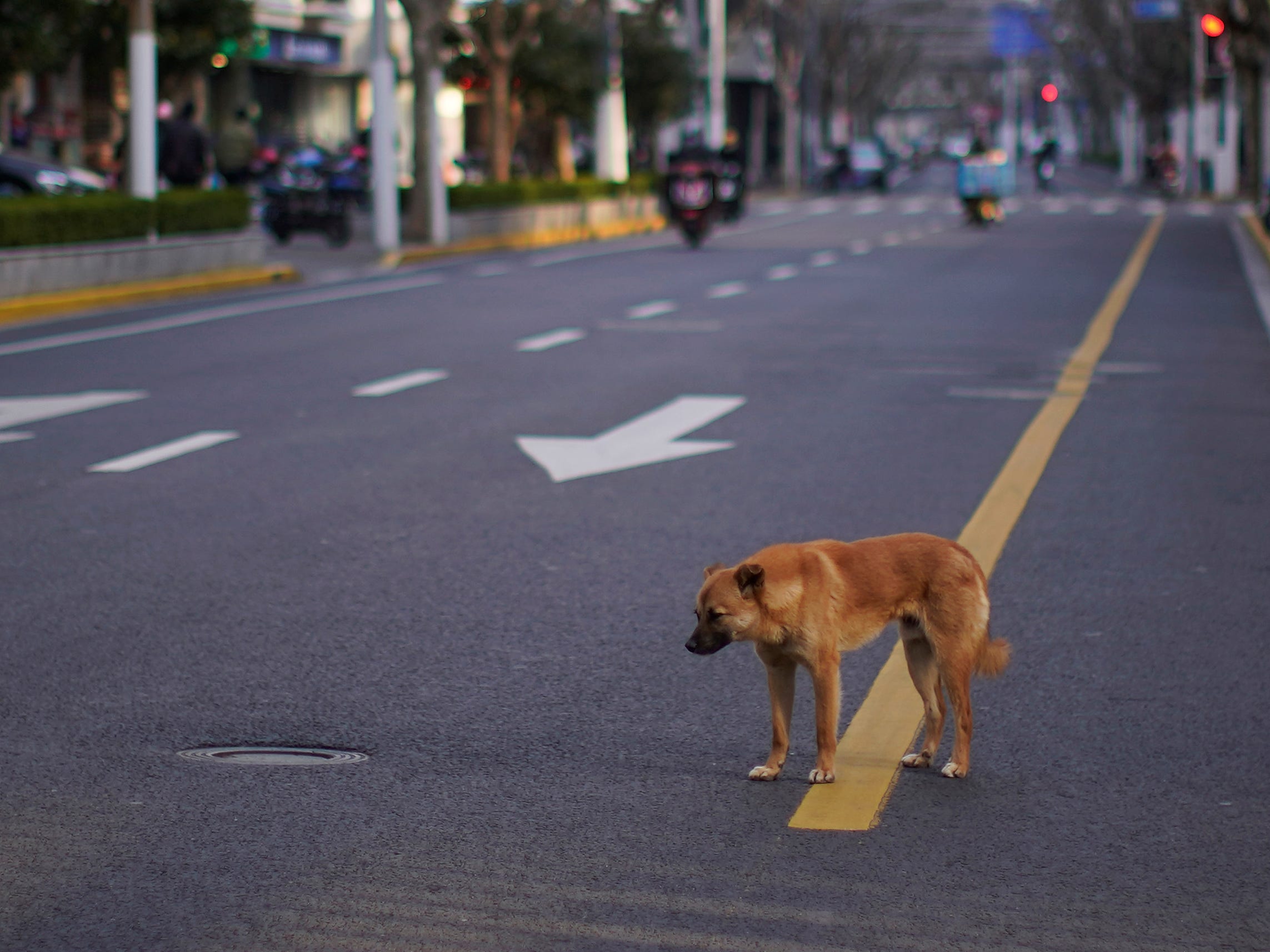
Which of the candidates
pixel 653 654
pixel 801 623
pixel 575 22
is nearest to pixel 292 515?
pixel 653 654

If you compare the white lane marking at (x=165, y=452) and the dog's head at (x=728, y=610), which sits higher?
the dog's head at (x=728, y=610)

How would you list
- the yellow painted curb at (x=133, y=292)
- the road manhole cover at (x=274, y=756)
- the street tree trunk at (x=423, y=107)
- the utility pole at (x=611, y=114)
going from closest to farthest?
the road manhole cover at (x=274, y=756) → the yellow painted curb at (x=133, y=292) → the street tree trunk at (x=423, y=107) → the utility pole at (x=611, y=114)

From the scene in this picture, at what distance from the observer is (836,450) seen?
10625 millimetres

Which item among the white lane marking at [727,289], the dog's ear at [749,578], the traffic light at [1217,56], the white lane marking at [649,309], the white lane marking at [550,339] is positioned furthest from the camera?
the traffic light at [1217,56]

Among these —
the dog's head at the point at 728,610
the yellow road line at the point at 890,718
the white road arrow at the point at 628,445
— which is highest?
the dog's head at the point at 728,610

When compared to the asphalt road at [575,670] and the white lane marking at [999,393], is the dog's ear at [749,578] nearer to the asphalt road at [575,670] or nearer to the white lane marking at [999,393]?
the asphalt road at [575,670]

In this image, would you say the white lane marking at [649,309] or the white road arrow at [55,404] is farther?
the white lane marking at [649,309]

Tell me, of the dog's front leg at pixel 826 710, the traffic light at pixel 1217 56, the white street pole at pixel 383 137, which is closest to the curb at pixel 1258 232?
the traffic light at pixel 1217 56

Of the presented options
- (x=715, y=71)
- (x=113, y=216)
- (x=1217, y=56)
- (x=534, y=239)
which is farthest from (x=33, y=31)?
(x=715, y=71)

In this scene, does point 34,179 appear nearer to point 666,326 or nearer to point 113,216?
point 113,216

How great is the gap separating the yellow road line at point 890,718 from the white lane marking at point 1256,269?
863 centimetres

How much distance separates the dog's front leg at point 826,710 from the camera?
472cm

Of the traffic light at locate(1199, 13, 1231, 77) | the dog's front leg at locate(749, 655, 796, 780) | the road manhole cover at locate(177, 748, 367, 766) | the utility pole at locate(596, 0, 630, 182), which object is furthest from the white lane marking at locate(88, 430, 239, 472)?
the utility pole at locate(596, 0, 630, 182)

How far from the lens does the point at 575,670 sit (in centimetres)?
610
